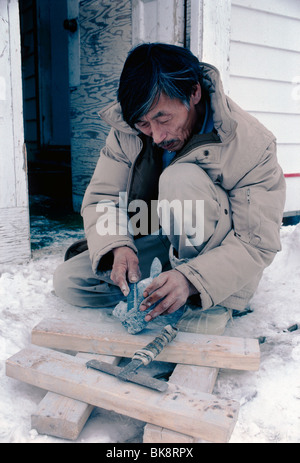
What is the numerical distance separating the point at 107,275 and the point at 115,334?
0.31m

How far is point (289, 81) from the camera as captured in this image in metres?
3.54

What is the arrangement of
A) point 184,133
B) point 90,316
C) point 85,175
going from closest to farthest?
point 184,133, point 90,316, point 85,175

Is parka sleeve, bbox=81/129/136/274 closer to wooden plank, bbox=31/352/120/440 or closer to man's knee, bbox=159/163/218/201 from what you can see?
man's knee, bbox=159/163/218/201

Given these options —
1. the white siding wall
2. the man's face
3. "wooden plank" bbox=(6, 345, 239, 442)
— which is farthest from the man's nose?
the white siding wall

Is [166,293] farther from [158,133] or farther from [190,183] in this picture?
[158,133]

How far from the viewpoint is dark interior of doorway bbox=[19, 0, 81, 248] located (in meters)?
5.20

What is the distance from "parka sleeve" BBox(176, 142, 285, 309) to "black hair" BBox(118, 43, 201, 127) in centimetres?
41

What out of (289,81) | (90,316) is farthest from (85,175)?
(90,316)

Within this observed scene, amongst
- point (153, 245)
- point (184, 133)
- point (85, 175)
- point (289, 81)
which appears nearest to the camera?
point (184, 133)

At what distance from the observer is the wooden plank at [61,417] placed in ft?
3.91

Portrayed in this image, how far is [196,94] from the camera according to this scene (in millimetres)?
1688

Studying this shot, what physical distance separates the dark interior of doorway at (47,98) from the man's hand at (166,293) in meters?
3.72

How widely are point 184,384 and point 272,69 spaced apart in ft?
9.17

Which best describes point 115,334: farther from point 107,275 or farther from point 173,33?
point 173,33
